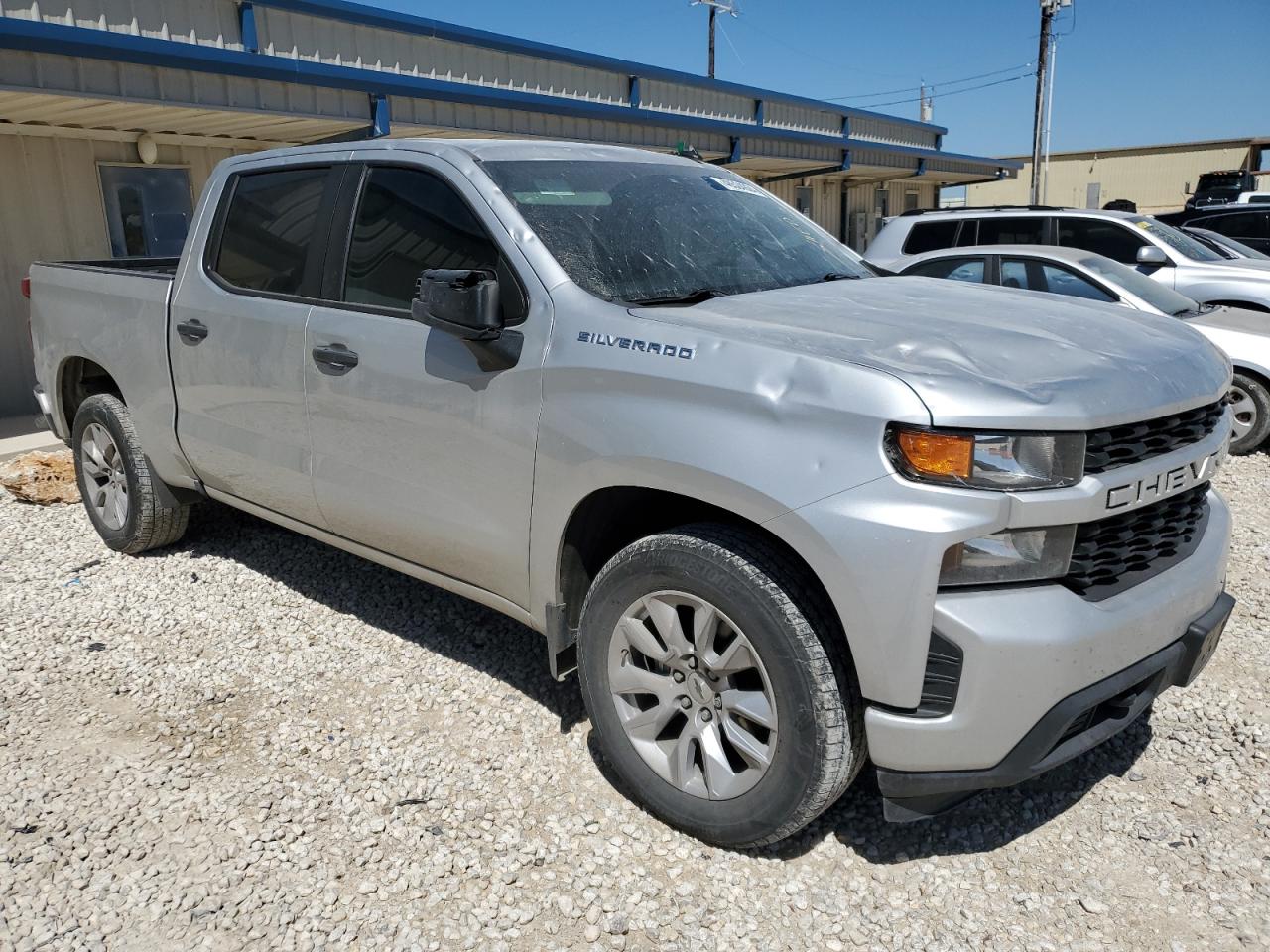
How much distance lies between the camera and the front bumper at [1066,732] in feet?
7.74

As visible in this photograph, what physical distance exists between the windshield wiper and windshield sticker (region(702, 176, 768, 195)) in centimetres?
90

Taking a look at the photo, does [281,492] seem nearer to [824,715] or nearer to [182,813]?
[182,813]

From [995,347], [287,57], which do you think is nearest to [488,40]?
[287,57]

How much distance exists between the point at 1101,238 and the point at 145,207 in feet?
31.8

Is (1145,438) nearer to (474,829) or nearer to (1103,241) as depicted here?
(474,829)

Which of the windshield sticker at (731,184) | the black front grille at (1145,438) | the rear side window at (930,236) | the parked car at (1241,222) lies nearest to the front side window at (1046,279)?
the rear side window at (930,236)

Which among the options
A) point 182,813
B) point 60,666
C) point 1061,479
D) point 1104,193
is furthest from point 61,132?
point 1104,193

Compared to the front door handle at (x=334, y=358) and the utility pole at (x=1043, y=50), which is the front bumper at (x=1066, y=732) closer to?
the front door handle at (x=334, y=358)

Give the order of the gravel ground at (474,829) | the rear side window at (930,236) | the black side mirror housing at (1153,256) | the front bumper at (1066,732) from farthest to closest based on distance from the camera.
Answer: the rear side window at (930,236) < the black side mirror housing at (1153,256) < the gravel ground at (474,829) < the front bumper at (1066,732)

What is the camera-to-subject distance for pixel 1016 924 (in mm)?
2545

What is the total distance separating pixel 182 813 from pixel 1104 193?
5850cm

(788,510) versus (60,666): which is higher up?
(788,510)

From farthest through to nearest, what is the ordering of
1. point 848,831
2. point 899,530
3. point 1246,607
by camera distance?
point 1246,607 → point 848,831 → point 899,530

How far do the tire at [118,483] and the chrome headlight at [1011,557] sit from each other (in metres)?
4.12
